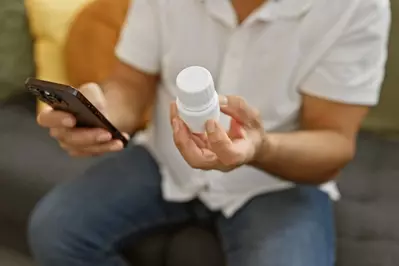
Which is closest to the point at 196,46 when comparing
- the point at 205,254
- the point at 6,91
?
the point at 205,254

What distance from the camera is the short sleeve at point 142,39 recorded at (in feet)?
3.49

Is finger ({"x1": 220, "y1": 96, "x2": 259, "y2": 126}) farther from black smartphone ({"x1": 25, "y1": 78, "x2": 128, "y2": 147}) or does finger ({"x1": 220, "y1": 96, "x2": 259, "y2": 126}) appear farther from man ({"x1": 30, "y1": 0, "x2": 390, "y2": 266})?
black smartphone ({"x1": 25, "y1": 78, "x2": 128, "y2": 147})

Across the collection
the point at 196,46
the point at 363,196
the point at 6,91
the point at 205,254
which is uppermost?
the point at 196,46

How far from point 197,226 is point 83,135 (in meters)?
0.28

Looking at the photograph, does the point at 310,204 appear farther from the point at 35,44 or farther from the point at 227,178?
the point at 35,44

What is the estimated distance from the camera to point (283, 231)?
1013 millimetres

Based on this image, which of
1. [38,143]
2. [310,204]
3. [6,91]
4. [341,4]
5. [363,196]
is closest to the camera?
[341,4]

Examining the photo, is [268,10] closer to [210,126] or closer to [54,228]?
[210,126]

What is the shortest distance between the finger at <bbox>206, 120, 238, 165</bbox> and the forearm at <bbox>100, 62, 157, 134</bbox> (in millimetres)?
290

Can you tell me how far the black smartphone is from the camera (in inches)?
34.1

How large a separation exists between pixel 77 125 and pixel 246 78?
9.7 inches

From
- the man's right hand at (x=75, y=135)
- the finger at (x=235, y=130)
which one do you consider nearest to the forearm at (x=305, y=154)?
the finger at (x=235, y=130)

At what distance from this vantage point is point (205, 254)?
3.62 ft

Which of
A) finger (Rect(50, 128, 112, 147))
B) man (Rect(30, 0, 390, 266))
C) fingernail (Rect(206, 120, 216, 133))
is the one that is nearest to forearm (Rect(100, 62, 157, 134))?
man (Rect(30, 0, 390, 266))
